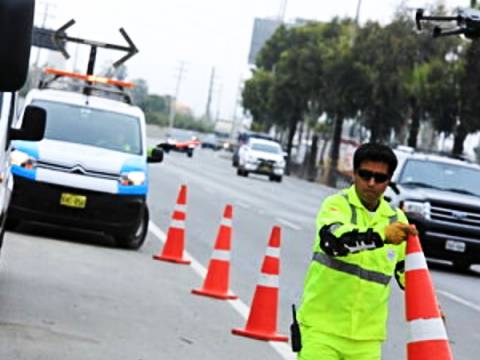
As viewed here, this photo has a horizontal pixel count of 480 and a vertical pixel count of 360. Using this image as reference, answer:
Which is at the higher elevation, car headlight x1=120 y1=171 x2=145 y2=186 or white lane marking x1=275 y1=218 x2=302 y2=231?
car headlight x1=120 y1=171 x2=145 y2=186

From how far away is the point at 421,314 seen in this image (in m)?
6.29

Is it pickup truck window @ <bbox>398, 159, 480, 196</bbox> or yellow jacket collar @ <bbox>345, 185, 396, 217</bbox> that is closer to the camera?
yellow jacket collar @ <bbox>345, 185, 396, 217</bbox>

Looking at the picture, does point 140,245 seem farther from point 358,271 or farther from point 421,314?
point 421,314

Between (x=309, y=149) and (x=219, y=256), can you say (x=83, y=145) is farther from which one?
(x=309, y=149)

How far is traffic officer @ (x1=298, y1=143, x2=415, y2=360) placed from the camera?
647cm

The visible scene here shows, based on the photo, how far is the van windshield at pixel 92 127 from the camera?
18.4 m

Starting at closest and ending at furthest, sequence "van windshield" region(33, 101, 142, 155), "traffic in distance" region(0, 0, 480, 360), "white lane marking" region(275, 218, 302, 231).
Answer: "traffic in distance" region(0, 0, 480, 360) → "van windshield" region(33, 101, 142, 155) → "white lane marking" region(275, 218, 302, 231)

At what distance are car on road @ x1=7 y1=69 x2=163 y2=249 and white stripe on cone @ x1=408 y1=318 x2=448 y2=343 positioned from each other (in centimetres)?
1129

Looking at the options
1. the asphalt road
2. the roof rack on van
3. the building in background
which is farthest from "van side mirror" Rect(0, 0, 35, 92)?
the building in background

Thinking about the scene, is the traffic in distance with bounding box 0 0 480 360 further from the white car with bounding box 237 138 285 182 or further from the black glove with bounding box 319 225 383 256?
the white car with bounding box 237 138 285 182

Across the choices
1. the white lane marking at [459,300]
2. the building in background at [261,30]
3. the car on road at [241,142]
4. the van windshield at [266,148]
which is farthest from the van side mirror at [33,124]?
the building in background at [261,30]

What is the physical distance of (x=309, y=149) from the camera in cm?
9600

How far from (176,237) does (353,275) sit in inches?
424

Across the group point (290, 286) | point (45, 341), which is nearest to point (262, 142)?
point (290, 286)
